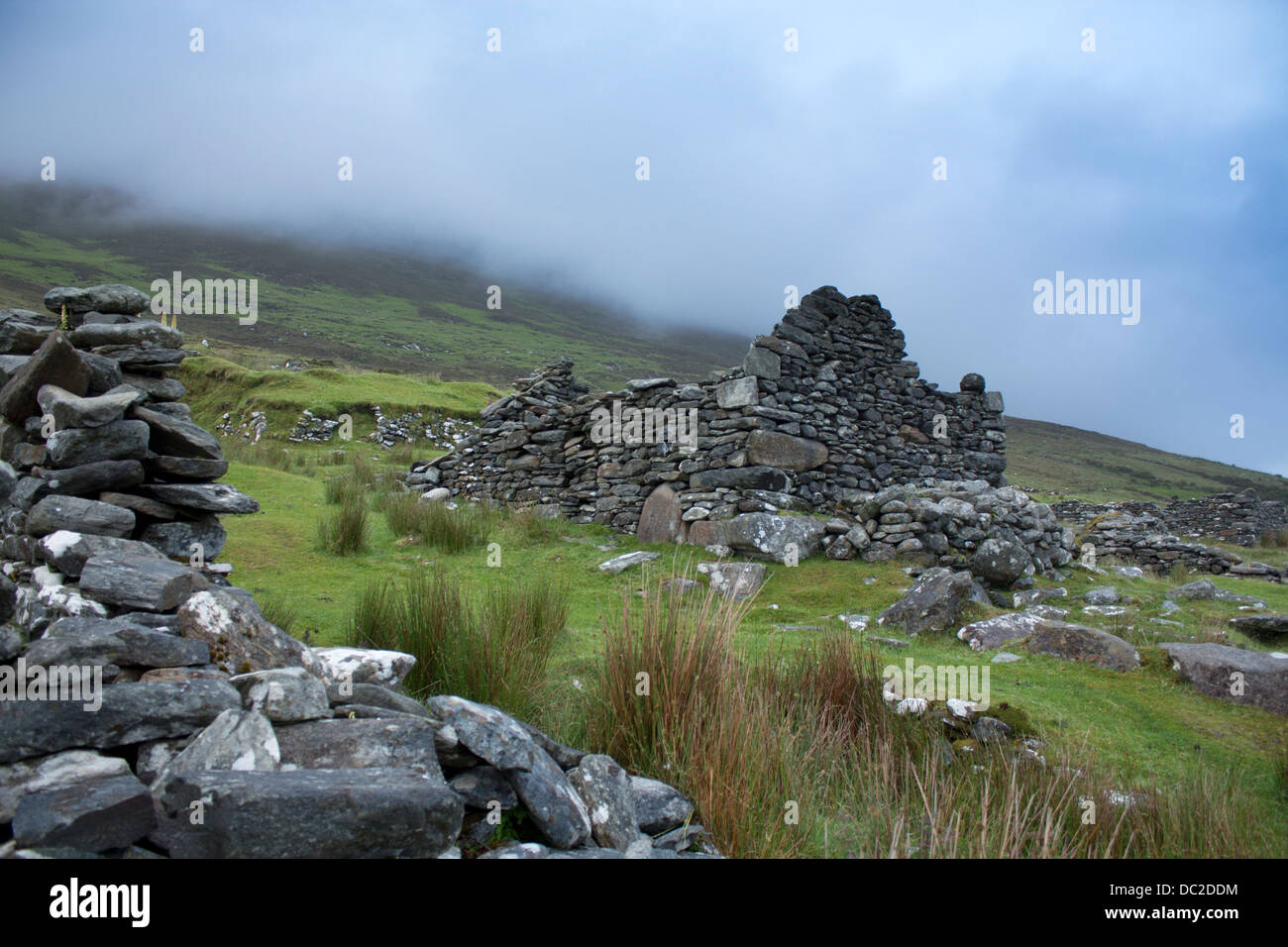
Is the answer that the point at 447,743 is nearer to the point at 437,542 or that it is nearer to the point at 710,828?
the point at 710,828

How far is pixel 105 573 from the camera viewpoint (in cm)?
333

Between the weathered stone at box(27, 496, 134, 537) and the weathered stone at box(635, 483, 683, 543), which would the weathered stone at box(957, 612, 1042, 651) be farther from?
the weathered stone at box(27, 496, 134, 537)

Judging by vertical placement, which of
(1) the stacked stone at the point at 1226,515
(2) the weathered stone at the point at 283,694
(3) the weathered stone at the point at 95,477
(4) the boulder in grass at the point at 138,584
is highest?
(3) the weathered stone at the point at 95,477

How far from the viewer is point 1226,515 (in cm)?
2184

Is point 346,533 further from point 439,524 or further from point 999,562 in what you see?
point 999,562

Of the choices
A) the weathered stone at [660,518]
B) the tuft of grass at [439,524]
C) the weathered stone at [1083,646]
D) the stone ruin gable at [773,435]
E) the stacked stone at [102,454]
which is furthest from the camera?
the weathered stone at [660,518]

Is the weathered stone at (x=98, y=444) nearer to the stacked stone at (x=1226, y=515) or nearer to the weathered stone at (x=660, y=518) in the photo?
the weathered stone at (x=660, y=518)

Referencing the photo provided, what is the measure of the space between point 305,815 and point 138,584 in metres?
1.95

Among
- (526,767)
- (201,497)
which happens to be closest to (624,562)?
(201,497)

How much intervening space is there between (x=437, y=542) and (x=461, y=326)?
84162 millimetres

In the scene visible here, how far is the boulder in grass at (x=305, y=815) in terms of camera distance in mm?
1889

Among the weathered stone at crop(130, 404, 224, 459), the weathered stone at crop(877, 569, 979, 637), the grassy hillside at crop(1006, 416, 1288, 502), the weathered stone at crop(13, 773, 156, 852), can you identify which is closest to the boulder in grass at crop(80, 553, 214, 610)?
the weathered stone at crop(13, 773, 156, 852)

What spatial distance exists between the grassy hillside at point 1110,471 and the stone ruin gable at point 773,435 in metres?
31.1

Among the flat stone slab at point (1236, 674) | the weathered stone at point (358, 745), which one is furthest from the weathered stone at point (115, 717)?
the flat stone slab at point (1236, 674)
